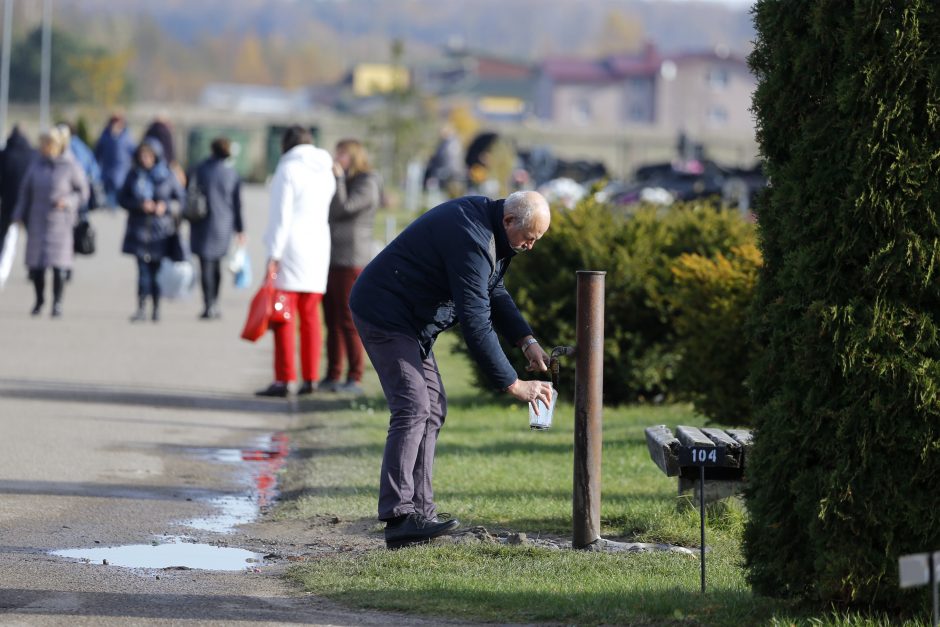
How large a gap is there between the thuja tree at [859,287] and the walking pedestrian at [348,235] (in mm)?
7145

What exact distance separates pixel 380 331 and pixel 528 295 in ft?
16.3

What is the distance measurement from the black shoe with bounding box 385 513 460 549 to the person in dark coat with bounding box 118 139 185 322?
408 inches

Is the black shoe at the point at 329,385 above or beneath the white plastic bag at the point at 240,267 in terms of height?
beneath

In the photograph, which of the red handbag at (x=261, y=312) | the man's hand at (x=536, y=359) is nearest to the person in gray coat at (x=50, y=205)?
the red handbag at (x=261, y=312)

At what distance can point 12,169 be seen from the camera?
19.3 metres

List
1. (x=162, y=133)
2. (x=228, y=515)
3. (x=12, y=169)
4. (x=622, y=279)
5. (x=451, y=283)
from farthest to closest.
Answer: (x=162, y=133)
(x=12, y=169)
(x=622, y=279)
(x=228, y=515)
(x=451, y=283)

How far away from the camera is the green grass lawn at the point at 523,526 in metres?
5.95

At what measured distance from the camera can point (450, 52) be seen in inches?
6211

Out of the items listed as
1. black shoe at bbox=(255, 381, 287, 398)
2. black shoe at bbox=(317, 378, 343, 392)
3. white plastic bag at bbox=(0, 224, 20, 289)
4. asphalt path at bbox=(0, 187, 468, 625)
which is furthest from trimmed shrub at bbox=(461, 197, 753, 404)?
white plastic bag at bbox=(0, 224, 20, 289)

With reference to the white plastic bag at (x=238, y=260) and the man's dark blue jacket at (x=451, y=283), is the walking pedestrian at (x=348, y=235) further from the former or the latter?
the man's dark blue jacket at (x=451, y=283)

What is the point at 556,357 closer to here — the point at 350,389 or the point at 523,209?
the point at 523,209

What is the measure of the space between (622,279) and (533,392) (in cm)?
524

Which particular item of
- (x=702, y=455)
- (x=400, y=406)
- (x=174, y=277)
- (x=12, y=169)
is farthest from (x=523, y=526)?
(x=12, y=169)

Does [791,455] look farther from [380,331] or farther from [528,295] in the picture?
[528,295]
